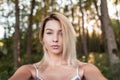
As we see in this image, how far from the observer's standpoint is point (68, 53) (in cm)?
214

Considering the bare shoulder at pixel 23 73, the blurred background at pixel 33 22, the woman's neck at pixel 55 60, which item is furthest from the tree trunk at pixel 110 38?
the bare shoulder at pixel 23 73

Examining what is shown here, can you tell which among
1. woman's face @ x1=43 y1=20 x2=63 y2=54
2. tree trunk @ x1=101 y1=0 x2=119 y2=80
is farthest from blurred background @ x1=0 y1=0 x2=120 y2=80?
woman's face @ x1=43 y1=20 x2=63 y2=54

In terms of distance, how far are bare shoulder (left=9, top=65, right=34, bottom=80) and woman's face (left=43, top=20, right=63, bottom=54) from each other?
6.6 inches

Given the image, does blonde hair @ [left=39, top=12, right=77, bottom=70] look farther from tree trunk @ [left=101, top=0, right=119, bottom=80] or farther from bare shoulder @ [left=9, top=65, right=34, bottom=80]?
tree trunk @ [left=101, top=0, right=119, bottom=80]

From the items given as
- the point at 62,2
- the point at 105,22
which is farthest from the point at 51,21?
the point at 62,2

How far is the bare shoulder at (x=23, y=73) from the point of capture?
2.00 meters

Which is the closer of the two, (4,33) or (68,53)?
(68,53)

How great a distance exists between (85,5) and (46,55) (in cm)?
1767

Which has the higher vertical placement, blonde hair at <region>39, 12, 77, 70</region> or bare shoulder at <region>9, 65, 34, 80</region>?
blonde hair at <region>39, 12, 77, 70</region>

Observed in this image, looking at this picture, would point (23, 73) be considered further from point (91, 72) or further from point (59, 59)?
point (91, 72)

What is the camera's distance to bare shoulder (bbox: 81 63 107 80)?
6.77 feet

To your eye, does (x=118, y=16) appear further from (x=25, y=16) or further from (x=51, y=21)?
(x=51, y=21)

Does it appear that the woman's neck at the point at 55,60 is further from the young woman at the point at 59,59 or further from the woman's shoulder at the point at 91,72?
the woman's shoulder at the point at 91,72

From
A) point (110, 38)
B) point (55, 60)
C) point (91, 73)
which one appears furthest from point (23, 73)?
point (110, 38)
